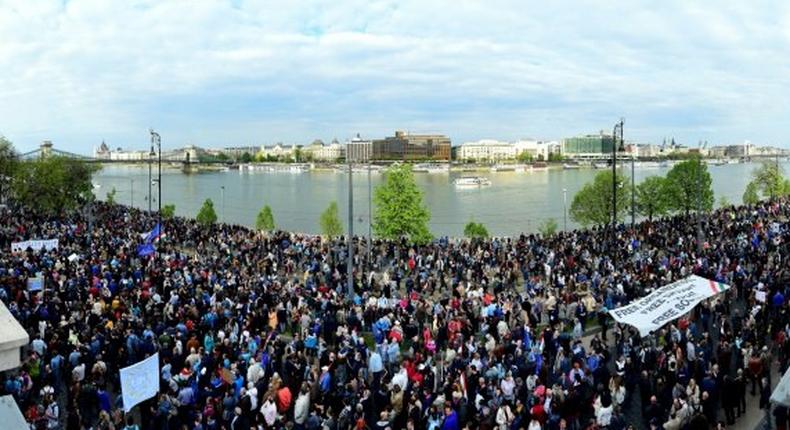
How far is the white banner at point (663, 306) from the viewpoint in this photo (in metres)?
12.8

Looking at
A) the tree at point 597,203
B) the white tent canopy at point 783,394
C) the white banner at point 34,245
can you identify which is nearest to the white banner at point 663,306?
the white tent canopy at point 783,394

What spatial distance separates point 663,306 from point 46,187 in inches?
1694

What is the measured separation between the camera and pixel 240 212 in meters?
82.2

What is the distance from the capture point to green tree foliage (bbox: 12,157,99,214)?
4622 centimetres

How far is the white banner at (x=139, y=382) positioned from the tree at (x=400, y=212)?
22.9 metres

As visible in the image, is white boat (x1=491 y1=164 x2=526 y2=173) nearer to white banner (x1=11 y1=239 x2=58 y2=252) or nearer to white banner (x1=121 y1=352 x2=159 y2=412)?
white banner (x1=11 y1=239 x2=58 y2=252)

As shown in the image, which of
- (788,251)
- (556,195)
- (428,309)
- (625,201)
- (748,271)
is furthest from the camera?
(556,195)

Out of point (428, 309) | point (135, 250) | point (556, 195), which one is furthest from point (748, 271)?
point (556, 195)

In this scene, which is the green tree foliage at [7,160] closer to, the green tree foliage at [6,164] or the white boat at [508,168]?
the green tree foliage at [6,164]

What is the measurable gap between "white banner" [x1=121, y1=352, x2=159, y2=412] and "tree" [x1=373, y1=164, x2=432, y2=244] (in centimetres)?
2286

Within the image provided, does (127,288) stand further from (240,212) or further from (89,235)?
(240,212)

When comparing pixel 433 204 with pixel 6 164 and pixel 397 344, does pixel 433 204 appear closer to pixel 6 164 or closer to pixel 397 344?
pixel 6 164

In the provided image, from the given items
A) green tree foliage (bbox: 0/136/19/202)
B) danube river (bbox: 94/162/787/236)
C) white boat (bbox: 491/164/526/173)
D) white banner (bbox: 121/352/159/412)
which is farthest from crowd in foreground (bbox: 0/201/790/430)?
white boat (bbox: 491/164/526/173)

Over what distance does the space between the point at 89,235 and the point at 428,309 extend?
65.8 feet
